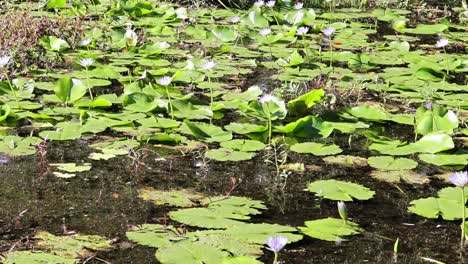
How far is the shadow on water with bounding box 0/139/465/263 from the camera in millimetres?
2238

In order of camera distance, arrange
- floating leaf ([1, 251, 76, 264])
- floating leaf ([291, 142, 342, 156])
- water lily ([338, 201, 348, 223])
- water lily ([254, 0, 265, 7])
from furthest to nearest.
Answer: water lily ([254, 0, 265, 7])
floating leaf ([291, 142, 342, 156])
water lily ([338, 201, 348, 223])
floating leaf ([1, 251, 76, 264])

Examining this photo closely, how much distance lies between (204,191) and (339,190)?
0.46 meters

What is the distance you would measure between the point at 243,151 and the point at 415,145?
2.27ft

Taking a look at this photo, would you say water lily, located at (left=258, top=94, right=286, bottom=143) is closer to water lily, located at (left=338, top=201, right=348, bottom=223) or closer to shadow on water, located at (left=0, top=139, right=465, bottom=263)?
shadow on water, located at (left=0, top=139, right=465, bottom=263)

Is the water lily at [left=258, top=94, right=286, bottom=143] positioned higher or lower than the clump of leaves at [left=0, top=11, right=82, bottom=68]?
higher

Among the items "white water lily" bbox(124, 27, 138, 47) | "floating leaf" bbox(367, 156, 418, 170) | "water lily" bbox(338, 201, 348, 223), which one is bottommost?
"white water lily" bbox(124, 27, 138, 47)

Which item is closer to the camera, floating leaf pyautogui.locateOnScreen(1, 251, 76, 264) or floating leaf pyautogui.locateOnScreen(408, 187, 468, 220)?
floating leaf pyautogui.locateOnScreen(1, 251, 76, 264)

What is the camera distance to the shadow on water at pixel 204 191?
224 centimetres

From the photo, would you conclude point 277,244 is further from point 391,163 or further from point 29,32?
point 29,32

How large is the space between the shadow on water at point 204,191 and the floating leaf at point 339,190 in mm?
27

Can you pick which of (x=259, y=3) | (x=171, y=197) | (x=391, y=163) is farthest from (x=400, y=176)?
Result: (x=259, y=3)

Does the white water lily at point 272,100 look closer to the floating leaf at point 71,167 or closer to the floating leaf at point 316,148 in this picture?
the floating leaf at point 316,148

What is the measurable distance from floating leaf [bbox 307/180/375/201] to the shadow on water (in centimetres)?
3

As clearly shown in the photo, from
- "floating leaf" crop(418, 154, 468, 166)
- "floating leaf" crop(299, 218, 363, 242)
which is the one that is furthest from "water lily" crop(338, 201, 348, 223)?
"floating leaf" crop(418, 154, 468, 166)
